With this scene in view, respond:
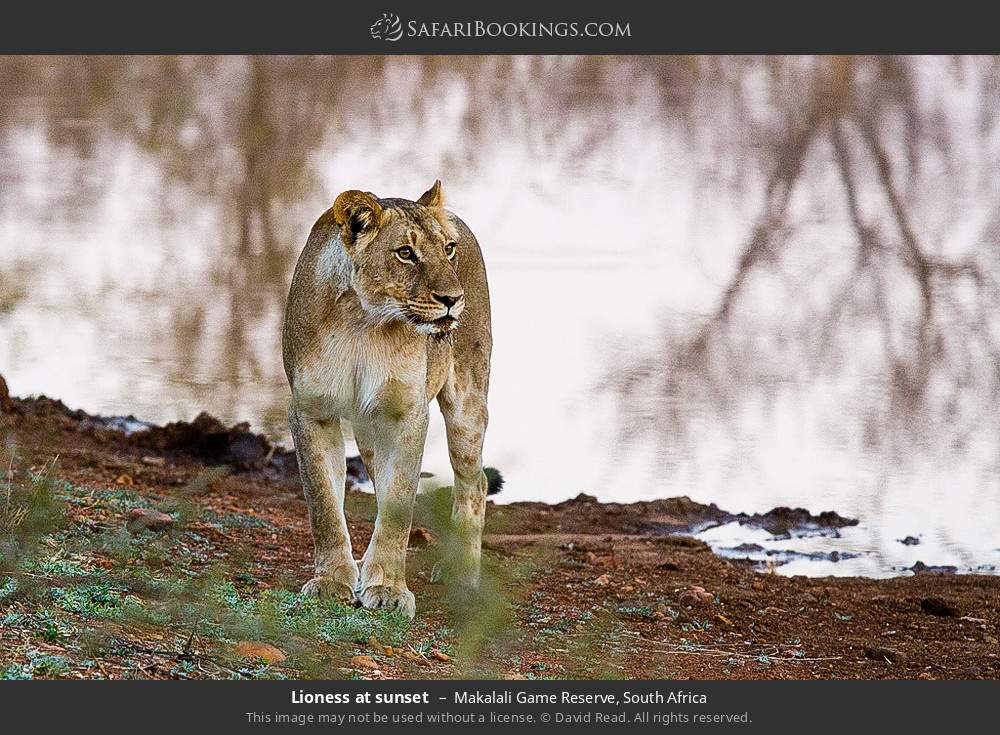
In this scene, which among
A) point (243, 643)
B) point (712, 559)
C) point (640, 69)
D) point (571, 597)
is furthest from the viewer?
point (640, 69)

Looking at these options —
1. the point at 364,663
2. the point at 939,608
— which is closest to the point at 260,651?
the point at 364,663

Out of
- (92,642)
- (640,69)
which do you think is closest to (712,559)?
(92,642)

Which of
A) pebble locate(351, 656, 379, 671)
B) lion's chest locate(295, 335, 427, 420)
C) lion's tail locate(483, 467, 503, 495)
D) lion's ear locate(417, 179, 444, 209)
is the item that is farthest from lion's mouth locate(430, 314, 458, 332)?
lion's tail locate(483, 467, 503, 495)

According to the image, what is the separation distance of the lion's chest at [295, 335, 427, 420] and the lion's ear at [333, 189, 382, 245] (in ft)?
1.67

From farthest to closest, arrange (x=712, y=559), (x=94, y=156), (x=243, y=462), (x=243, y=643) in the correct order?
1. (x=94, y=156)
2. (x=243, y=462)
3. (x=712, y=559)
4. (x=243, y=643)

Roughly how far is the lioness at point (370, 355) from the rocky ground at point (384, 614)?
25 cm

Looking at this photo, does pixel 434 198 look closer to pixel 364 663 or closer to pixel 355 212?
pixel 355 212

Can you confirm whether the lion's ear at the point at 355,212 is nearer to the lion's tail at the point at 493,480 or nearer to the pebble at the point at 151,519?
the pebble at the point at 151,519

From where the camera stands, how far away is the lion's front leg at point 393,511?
22.3 ft

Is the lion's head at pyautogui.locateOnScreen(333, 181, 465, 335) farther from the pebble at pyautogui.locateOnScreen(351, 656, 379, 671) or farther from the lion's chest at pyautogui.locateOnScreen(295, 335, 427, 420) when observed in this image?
the pebble at pyautogui.locateOnScreen(351, 656, 379, 671)

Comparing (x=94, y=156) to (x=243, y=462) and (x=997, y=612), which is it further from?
(x=997, y=612)

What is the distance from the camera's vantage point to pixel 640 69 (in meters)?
16.0

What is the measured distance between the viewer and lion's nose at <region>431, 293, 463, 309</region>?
6.55 meters

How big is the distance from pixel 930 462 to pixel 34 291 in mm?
7713
